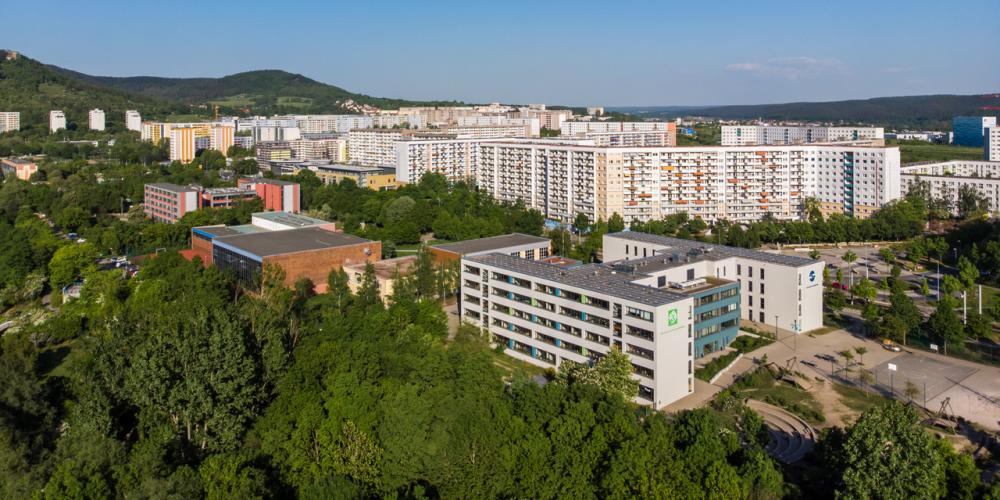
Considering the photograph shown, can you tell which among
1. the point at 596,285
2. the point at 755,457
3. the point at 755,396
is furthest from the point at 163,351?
the point at 755,396

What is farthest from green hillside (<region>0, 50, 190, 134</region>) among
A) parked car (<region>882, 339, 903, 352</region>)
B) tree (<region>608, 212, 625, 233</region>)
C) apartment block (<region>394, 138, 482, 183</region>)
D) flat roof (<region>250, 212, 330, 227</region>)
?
parked car (<region>882, 339, 903, 352</region>)

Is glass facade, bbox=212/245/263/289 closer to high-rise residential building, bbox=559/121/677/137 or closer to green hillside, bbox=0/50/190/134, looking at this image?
high-rise residential building, bbox=559/121/677/137

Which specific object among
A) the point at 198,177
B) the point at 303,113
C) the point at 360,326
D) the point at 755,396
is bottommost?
the point at 755,396

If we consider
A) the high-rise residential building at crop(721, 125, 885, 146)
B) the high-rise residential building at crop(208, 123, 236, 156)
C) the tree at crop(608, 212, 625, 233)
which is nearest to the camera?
the tree at crop(608, 212, 625, 233)

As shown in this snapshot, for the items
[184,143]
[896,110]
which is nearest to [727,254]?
[184,143]

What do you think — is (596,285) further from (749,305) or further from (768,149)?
(768,149)

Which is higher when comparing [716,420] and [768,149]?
[768,149]

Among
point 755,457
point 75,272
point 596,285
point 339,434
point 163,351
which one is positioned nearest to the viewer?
point 755,457
